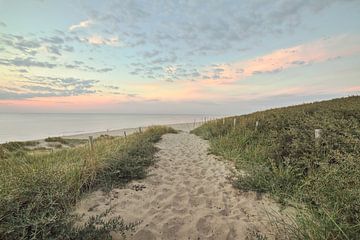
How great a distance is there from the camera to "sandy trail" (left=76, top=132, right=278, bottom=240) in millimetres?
3195

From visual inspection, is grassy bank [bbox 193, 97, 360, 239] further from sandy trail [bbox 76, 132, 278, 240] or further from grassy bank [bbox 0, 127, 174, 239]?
grassy bank [bbox 0, 127, 174, 239]

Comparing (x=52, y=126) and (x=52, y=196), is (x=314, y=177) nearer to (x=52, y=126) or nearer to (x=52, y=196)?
(x=52, y=196)

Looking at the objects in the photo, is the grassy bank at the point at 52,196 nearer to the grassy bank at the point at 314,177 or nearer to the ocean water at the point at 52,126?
the grassy bank at the point at 314,177

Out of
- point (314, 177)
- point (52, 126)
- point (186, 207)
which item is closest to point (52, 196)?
point (186, 207)

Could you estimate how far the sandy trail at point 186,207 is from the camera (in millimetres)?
3195

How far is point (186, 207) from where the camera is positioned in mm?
4016

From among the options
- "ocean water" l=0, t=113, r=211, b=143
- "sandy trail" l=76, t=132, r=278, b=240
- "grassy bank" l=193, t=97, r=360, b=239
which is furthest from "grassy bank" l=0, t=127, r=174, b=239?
"ocean water" l=0, t=113, r=211, b=143

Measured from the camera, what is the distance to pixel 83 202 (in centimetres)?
388

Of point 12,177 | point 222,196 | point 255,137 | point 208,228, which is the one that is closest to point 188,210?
point 208,228

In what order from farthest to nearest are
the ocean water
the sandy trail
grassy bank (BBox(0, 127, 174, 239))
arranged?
the ocean water < the sandy trail < grassy bank (BBox(0, 127, 174, 239))

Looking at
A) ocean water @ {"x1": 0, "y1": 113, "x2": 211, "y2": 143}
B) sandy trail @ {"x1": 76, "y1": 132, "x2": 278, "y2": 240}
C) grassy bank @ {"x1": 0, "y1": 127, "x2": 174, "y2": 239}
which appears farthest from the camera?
ocean water @ {"x1": 0, "y1": 113, "x2": 211, "y2": 143}

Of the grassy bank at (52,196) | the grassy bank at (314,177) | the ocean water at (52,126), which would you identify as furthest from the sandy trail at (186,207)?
the ocean water at (52,126)

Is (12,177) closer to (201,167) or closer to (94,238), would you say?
(94,238)

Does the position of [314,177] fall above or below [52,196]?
below
